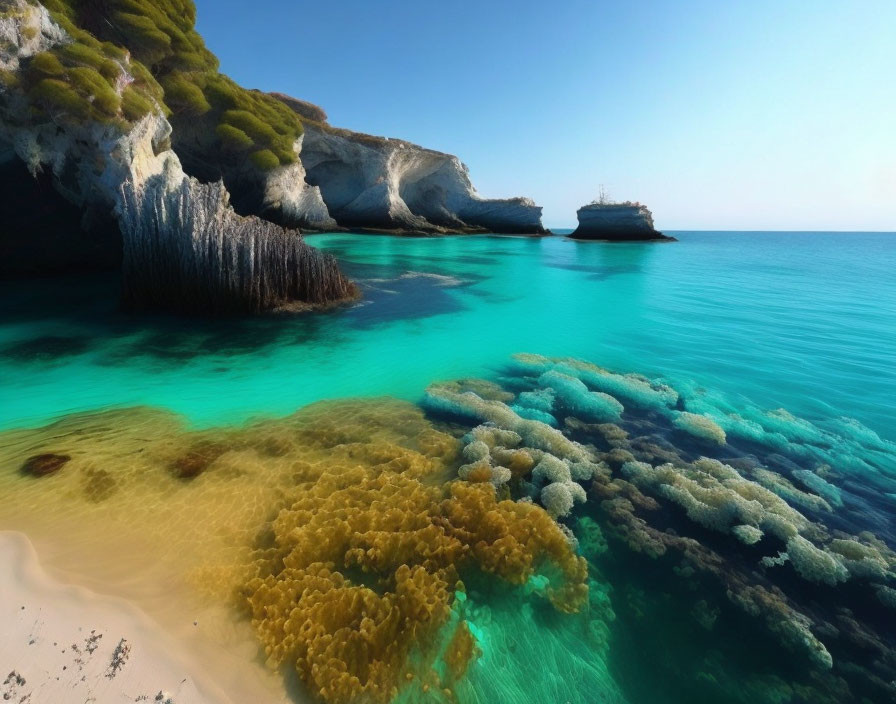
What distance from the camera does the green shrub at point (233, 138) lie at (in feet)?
95.5

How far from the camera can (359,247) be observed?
36.3 metres

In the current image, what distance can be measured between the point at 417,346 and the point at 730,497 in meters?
8.75

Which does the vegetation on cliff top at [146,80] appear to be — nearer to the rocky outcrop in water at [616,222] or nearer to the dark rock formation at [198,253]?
the dark rock formation at [198,253]

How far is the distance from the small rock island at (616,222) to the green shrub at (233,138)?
48.7m

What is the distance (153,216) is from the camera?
12656mm

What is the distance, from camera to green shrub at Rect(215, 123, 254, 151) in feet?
95.5

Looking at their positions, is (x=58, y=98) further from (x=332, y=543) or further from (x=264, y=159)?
(x=264, y=159)

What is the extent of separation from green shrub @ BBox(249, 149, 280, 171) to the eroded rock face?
61.1 feet

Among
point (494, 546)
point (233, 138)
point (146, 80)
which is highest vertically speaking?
point (146, 80)

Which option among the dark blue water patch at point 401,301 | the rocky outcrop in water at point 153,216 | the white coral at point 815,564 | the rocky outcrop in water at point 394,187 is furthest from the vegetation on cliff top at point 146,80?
the white coral at point 815,564

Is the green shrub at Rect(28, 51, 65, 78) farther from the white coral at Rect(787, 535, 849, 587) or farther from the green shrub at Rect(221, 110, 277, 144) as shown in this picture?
the white coral at Rect(787, 535, 849, 587)

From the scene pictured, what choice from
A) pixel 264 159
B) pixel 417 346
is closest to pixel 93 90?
pixel 417 346

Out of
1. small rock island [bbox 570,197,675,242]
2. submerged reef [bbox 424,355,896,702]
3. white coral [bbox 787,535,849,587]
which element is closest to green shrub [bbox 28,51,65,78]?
submerged reef [bbox 424,355,896,702]

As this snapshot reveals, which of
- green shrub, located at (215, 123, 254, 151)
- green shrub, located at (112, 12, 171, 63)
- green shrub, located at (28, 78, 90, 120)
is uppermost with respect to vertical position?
green shrub, located at (112, 12, 171, 63)
